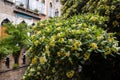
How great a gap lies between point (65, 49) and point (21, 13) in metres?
16.1

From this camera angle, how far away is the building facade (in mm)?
19203

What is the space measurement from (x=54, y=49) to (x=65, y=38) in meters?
0.33

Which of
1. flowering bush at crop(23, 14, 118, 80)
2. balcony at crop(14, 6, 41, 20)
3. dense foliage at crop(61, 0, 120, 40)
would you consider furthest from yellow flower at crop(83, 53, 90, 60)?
balcony at crop(14, 6, 41, 20)

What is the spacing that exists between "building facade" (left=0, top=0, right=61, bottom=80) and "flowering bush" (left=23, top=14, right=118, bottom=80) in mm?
10714

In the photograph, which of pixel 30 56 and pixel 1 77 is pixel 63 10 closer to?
pixel 30 56

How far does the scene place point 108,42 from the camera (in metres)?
6.81

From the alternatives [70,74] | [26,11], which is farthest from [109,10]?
[26,11]

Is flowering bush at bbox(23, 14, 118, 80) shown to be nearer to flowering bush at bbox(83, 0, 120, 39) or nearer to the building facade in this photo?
flowering bush at bbox(83, 0, 120, 39)

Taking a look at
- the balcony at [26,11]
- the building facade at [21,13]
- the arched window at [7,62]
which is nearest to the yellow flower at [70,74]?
the building facade at [21,13]

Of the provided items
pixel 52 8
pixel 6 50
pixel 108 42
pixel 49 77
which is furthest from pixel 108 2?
pixel 52 8

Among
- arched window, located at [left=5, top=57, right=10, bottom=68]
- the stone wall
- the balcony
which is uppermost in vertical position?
the balcony

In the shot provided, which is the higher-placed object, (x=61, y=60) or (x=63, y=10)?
(x=63, y=10)

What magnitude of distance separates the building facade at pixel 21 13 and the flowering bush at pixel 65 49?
10.7 metres

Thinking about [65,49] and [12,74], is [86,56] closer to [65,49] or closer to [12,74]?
[65,49]
